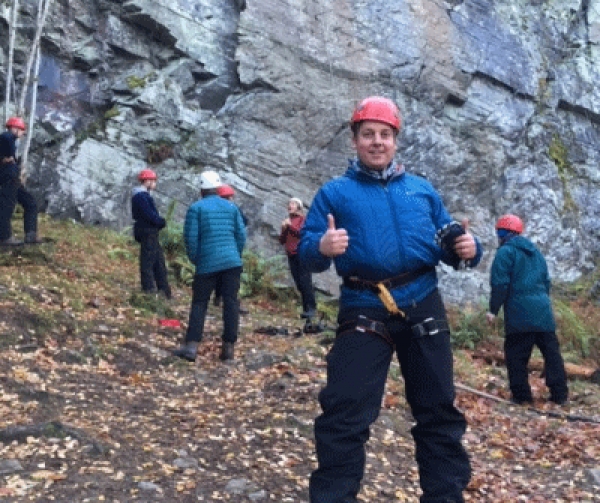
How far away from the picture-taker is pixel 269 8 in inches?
754

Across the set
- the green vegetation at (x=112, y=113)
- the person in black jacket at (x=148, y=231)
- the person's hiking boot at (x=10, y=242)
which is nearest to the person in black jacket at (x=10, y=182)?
the person's hiking boot at (x=10, y=242)

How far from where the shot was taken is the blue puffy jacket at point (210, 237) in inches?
326

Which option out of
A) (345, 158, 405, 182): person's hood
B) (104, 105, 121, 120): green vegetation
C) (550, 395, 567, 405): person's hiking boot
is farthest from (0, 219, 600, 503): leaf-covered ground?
(104, 105, 121, 120): green vegetation

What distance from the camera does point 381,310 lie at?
391cm

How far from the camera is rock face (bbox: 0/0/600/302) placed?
17.7 m

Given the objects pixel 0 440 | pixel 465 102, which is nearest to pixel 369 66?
pixel 465 102

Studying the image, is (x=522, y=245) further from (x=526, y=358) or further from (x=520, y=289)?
(x=526, y=358)

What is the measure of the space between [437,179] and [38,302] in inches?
502

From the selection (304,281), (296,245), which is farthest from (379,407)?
(304,281)

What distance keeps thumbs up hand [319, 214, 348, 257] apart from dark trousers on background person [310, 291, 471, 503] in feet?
1.38

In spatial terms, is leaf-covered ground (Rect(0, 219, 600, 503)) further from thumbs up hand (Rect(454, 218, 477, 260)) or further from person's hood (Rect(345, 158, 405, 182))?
person's hood (Rect(345, 158, 405, 182))

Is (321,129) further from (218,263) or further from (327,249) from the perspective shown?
(327,249)

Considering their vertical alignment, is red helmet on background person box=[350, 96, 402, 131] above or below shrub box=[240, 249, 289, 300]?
above

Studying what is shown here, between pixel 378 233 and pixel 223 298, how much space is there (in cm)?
485
